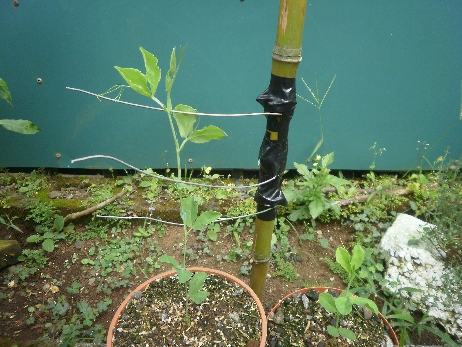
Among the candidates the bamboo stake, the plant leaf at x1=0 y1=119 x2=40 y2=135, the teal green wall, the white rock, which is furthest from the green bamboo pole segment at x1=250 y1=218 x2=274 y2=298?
the plant leaf at x1=0 y1=119 x2=40 y2=135

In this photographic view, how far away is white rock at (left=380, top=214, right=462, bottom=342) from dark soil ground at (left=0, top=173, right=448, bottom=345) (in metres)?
0.14

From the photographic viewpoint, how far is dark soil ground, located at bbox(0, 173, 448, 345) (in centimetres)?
183

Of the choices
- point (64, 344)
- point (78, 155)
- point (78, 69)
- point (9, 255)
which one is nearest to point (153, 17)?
point (78, 69)

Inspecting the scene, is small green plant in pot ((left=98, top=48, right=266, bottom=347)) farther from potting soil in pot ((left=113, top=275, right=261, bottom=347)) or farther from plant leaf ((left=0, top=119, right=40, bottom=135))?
plant leaf ((left=0, top=119, right=40, bottom=135))

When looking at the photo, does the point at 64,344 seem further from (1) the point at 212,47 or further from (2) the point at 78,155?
(1) the point at 212,47

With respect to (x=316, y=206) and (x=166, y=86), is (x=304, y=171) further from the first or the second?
(x=166, y=86)

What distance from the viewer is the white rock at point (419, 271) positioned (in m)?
1.78

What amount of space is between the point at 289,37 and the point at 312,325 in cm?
122

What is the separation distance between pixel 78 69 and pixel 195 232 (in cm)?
119

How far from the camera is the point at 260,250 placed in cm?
154

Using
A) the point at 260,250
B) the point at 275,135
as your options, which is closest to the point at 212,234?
the point at 260,250

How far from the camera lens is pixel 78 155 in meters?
2.38

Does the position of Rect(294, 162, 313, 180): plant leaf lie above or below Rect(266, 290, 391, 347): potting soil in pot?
above

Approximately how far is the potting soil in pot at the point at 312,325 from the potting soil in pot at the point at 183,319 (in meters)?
0.25
